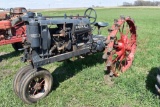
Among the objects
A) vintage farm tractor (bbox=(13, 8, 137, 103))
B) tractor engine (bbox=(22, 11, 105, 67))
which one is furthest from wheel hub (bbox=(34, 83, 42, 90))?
tractor engine (bbox=(22, 11, 105, 67))

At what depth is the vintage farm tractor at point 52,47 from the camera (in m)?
4.27

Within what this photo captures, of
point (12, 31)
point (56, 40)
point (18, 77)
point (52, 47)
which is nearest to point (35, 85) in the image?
point (18, 77)

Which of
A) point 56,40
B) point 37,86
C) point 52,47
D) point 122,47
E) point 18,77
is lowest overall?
point 37,86

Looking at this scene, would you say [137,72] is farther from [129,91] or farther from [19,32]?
[19,32]

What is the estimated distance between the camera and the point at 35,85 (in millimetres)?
4395

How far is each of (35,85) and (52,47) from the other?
0.92 meters

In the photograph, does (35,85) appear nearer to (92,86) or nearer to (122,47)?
(92,86)

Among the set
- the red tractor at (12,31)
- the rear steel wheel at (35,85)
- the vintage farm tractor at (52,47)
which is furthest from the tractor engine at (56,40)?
the red tractor at (12,31)

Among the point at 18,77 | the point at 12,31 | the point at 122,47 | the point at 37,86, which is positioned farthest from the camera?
the point at 12,31

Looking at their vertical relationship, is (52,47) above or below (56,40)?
below

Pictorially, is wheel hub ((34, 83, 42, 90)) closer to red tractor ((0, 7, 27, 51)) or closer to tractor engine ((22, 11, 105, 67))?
tractor engine ((22, 11, 105, 67))

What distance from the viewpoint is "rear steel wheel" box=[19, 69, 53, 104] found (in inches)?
163

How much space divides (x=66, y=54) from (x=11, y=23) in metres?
3.76

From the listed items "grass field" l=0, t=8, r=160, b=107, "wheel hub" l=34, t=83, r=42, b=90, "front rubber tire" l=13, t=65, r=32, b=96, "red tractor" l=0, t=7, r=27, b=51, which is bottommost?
"grass field" l=0, t=8, r=160, b=107
